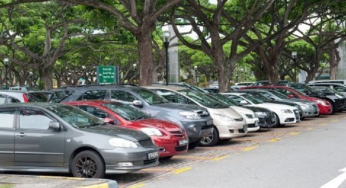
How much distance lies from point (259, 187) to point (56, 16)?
953 inches

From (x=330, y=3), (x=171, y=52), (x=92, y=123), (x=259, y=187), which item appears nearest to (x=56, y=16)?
(x=171, y=52)

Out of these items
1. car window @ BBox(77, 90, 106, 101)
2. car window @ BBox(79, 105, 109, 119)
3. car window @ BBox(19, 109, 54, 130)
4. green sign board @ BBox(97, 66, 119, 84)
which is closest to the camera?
car window @ BBox(19, 109, 54, 130)

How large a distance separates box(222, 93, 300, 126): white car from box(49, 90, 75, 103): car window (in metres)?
7.11

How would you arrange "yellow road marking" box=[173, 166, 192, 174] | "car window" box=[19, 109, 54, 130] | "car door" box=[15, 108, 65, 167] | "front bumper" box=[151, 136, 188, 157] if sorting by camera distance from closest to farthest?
"car door" box=[15, 108, 65, 167]
"car window" box=[19, 109, 54, 130]
"yellow road marking" box=[173, 166, 192, 174]
"front bumper" box=[151, 136, 188, 157]

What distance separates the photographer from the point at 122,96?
1307 cm

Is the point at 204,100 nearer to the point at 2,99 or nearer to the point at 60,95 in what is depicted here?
the point at 60,95

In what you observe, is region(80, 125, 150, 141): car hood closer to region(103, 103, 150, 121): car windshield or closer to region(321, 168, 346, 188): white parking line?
region(103, 103, 150, 121): car windshield

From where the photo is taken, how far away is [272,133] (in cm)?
1662

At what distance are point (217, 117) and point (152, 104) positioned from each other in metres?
2.10

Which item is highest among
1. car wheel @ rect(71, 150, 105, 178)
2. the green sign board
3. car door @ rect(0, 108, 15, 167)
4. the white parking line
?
the green sign board

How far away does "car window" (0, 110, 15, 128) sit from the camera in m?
9.72

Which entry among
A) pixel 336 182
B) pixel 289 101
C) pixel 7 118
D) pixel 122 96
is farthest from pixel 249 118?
pixel 7 118

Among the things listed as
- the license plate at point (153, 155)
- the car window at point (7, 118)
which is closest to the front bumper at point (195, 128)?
the license plate at point (153, 155)

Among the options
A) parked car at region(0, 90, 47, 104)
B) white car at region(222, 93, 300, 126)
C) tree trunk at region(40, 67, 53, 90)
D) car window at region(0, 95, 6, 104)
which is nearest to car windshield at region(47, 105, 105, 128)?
parked car at region(0, 90, 47, 104)
